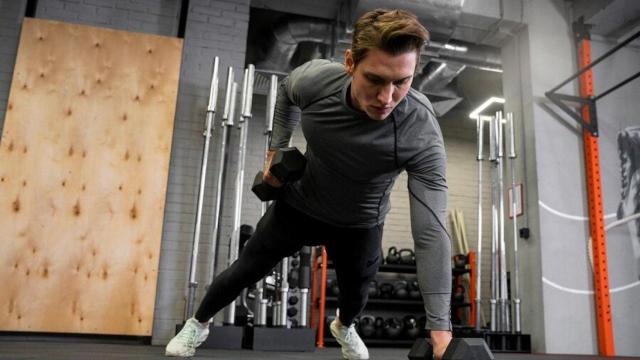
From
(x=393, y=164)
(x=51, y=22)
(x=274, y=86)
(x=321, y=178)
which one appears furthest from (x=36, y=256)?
(x=393, y=164)

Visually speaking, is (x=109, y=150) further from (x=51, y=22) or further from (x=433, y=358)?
(x=433, y=358)

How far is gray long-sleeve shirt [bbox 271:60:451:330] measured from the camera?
1.54m

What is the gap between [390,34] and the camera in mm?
1367

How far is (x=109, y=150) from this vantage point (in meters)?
3.86

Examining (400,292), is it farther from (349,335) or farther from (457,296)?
(349,335)

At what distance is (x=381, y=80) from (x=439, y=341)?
2.36 ft

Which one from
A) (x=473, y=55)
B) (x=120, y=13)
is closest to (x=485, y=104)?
(x=473, y=55)

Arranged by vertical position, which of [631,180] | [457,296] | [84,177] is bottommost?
[457,296]

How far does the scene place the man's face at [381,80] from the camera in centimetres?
139

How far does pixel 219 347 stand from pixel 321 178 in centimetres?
199

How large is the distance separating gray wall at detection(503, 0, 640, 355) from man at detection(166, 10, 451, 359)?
2469 mm

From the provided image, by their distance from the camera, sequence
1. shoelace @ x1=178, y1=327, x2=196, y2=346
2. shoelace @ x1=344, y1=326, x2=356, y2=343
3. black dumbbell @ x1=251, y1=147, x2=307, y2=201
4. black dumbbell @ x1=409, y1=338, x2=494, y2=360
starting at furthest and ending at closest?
shoelace @ x1=344, y1=326, x2=356, y2=343 < shoelace @ x1=178, y1=327, x2=196, y2=346 < black dumbbell @ x1=251, y1=147, x2=307, y2=201 < black dumbbell @ x1=409, y1=338, x2=494, y2=360

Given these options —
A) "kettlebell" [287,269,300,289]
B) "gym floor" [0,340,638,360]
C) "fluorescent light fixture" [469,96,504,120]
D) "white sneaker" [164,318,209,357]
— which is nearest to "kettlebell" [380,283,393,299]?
"kettlebell" [287,269,300,289]

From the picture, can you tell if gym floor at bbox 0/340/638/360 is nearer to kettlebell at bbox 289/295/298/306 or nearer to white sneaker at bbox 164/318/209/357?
white sneaker at bbox 164/318/209/357
